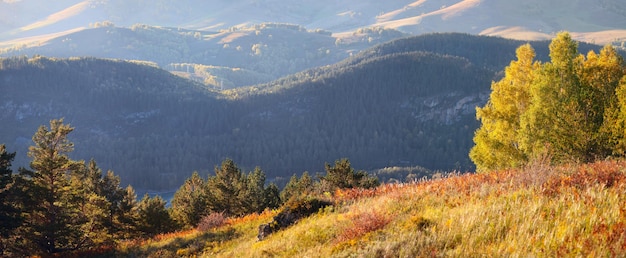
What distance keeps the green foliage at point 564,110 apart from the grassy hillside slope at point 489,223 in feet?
36.6

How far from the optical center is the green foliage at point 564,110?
22.9 metres

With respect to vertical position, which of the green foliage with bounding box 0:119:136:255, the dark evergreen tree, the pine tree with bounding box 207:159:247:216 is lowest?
the dark evergreen tree

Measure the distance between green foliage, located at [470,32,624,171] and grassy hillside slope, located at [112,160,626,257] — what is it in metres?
11.2

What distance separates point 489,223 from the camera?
7250 millimetres

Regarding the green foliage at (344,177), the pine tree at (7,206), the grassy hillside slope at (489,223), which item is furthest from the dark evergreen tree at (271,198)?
the grassy hillside slope at (489,223)

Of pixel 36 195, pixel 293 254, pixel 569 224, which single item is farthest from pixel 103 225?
pixel 569 224

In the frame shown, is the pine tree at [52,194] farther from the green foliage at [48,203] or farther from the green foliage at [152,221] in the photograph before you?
the green foliage at [152,221]

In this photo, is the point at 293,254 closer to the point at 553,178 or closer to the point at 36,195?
the point at 553,178

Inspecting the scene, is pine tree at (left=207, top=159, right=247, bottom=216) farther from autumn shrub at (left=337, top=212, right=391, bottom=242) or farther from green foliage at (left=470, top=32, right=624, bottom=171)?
autumn shrub at (left=337, top=212, right=391, bottom=242)

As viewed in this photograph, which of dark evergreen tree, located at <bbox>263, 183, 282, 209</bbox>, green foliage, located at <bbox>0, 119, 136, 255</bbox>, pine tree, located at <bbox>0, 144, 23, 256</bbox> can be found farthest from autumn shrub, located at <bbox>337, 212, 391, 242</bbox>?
dark evergreen tree, located at <bbox>263, 183, 282, 209</bbox>

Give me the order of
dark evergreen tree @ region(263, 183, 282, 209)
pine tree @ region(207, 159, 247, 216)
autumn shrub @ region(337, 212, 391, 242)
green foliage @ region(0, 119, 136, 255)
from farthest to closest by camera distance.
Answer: dark evergreen tree @ region(263, 183, 282, 209) < pine tree @ region(207, 159, 247, 216) < green foliage @ region(0, 119, 136, 255) < autumn shrub @ region(337, 212, 391, 242)

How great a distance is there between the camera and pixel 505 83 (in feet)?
109

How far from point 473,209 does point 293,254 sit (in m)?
3.87

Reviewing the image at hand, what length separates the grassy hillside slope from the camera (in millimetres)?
6215
